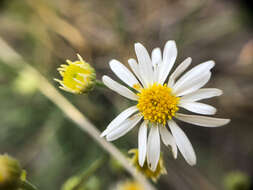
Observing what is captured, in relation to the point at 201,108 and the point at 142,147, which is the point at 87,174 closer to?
the point at 142,147

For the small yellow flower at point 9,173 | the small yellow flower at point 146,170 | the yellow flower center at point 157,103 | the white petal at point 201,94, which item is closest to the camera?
the small yellow flower at point 9,173

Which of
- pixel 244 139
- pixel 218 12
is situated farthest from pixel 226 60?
pixel 244 139

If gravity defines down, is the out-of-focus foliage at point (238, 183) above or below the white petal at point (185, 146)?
below

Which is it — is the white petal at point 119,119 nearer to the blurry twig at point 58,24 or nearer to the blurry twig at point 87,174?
the blurry twig at point 87,174

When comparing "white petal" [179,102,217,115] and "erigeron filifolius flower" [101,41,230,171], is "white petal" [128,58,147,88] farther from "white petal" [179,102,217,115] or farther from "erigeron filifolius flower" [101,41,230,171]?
"white petal" [179,102,217,115]

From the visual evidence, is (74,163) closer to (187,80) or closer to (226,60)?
(187,80)

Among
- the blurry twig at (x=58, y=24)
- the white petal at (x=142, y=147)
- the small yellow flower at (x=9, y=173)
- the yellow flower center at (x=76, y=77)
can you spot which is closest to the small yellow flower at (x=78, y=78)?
the yellow flower center at (x=76, y=77)
